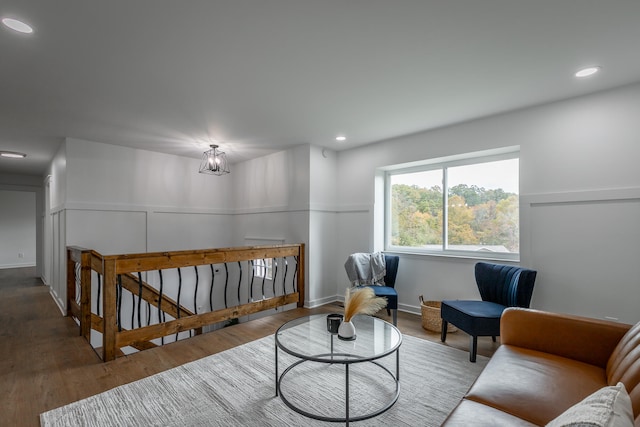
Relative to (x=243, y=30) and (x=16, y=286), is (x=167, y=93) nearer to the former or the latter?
(x=243, y=30)

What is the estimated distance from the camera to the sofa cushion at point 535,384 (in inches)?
52.3

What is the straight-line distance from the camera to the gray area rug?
1884mm

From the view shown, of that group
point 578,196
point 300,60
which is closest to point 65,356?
point 300,60

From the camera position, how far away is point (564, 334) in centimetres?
188

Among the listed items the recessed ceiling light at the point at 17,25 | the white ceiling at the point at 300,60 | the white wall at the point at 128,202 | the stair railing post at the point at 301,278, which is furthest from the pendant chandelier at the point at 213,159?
the recessed ceiling light at the point at 17,25

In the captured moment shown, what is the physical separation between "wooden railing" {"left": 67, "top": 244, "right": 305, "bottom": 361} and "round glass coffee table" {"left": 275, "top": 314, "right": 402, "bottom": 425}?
54.2 inches

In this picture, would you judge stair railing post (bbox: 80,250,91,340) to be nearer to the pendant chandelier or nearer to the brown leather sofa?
the pendant chandelier

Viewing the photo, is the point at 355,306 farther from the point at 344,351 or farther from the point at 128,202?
the point at 128,202

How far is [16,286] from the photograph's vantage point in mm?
5863

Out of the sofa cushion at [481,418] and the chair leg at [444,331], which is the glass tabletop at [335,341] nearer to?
the sofa cushion at [481,418]

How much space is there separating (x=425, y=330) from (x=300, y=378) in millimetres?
1755

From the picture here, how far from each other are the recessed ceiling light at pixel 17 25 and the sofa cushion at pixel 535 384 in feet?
10.7

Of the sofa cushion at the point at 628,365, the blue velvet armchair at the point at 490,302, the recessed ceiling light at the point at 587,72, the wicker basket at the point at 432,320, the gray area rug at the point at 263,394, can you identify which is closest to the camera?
the sofa cushion at the point at 628,365

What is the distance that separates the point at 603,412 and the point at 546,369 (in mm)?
1077
